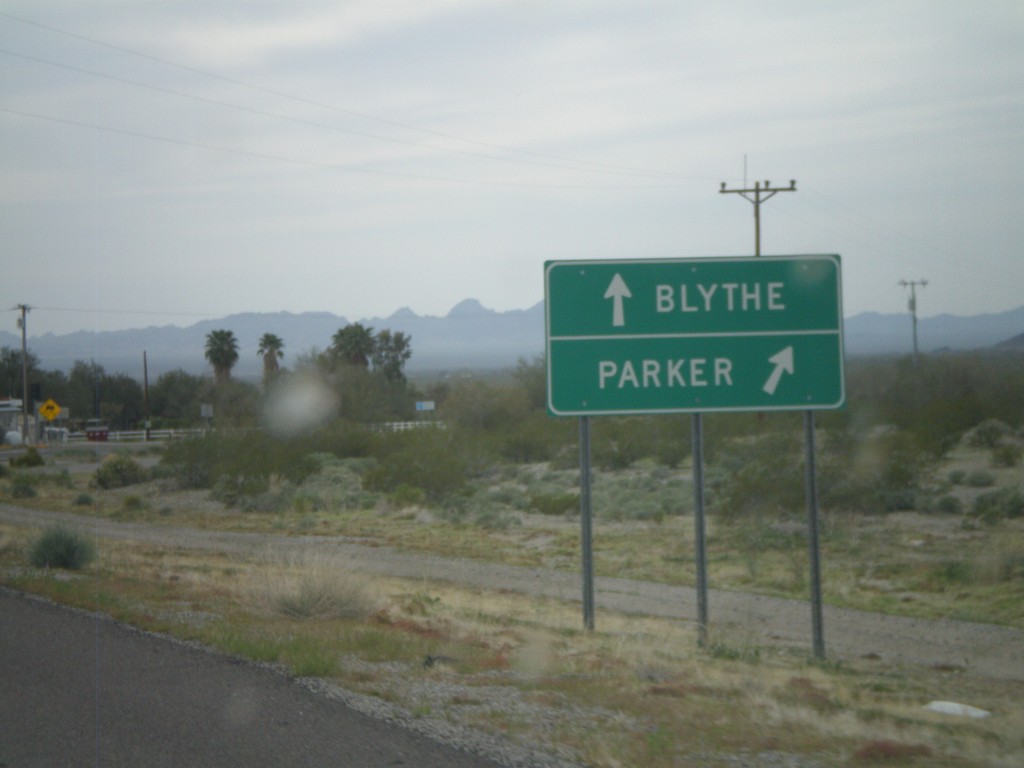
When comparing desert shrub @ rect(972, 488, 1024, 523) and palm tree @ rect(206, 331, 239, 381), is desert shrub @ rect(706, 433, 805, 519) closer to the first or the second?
desert shrub @ rect(972, 488, 1024, 523)

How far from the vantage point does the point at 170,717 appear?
287 inches

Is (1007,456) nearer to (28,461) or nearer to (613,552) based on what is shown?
(613,552)

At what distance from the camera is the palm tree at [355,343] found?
8706 centimetres

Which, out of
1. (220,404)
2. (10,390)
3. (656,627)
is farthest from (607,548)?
(10,390)

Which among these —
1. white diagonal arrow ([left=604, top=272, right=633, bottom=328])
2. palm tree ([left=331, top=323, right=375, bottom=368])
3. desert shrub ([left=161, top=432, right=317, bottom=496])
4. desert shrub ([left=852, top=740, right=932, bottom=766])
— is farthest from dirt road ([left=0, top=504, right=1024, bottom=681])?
palm tree ([left=331, top=323, right=375, bottom=368])

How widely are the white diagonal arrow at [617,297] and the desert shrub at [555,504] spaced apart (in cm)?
1886

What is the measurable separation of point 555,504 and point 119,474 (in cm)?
2284

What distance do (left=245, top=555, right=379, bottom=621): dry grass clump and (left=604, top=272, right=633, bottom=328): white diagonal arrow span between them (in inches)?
168

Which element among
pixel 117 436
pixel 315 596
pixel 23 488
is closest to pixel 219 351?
pixel 117 436

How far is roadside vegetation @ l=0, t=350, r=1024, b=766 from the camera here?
7582 mm

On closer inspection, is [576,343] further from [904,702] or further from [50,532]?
[50,532]

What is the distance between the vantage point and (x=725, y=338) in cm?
1220

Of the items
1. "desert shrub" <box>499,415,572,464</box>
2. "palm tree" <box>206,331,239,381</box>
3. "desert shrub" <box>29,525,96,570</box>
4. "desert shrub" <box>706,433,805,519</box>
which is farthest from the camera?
"palm tree" <box>206,331,239,381</box>

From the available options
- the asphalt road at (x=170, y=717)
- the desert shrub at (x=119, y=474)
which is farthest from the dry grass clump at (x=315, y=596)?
the desert shrub at (x=119, y=474)
